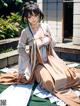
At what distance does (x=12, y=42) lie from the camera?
10078 millimetres

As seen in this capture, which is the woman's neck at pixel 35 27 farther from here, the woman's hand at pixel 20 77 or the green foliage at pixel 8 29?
the green foliage at pixel 8 29

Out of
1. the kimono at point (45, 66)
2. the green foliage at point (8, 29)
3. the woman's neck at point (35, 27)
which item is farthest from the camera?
the green foliage at point (8, 29)

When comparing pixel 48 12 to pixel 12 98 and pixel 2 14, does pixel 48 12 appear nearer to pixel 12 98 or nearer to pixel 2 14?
pixel 2 14

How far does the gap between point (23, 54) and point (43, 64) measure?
1.46ft

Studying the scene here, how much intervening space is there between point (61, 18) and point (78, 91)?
414 centimetres

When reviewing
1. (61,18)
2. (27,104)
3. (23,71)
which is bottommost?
(27,104)

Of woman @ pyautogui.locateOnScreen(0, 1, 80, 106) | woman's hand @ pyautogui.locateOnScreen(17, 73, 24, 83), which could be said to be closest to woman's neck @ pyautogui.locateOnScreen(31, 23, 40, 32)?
woman @ pyautogui.locateOnScreen(0, 1, 80, 106)

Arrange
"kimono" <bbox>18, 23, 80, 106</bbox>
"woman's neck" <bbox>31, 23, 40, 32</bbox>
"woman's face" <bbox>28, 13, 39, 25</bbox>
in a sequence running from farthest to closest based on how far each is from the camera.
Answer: "woman's neck" <bbox>31, 23, 40, 32</bbox>, "woman's face" <bbox>28, 13, 39, 25</bbox>, "kimono" <bbox>18, 23, 80, 106</bbox>

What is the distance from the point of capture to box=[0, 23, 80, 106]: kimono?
5984mm

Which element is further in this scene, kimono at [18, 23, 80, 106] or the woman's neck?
the woman's neck

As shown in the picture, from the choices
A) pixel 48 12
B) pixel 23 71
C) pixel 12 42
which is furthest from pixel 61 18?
pixel 23 71

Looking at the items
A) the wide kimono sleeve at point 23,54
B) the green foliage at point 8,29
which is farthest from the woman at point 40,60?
the green foliage at point 8,29

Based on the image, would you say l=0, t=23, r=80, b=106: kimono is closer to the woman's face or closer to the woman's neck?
the woman's neck

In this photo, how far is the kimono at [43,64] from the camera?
19.6 feet
